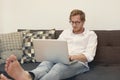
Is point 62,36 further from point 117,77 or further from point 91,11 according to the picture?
point 117,77

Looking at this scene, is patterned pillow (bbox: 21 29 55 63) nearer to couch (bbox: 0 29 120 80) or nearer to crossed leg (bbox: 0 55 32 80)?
couch (bbox: 0 29 120 80)

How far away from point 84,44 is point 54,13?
84cm

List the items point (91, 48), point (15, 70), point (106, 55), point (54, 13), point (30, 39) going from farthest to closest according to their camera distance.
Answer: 1. point (54, 13)
2. point (30, 39)
3. point (106, 55)
4. point (91, 48)
5. point (15, 70)

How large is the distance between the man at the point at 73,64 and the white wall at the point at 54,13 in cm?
48

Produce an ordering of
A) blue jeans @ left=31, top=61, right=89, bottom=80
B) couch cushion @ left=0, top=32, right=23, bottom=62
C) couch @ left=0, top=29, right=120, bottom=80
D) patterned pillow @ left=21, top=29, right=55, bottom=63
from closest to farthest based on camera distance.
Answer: blue jeans @ left=31, top=61, right=89, bottom=80 → couch @ left=0, top=29, right=120, bottom=80 → patterned pillow @ left=21, top=29, right=55, bottom=63 → couch cushion @ left=0, top=32, right=23, bottom=62

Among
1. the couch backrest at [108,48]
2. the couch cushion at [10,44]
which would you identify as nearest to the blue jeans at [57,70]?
the couch backrest at [108,48]

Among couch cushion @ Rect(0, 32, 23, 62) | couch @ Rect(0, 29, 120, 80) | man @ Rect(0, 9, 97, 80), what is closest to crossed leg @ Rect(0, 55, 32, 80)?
man @ Rect(0, 9, 97, 80)

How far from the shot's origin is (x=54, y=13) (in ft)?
10.9

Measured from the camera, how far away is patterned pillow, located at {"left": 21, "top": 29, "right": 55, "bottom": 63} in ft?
9.46

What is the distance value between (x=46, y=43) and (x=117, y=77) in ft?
2.31

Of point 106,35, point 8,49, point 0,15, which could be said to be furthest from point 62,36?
point 0,15

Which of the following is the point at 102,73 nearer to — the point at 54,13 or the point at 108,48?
the point at 108,48

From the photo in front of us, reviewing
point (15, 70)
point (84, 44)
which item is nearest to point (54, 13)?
point (84, 44)

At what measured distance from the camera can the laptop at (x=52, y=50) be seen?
2.24 meters
